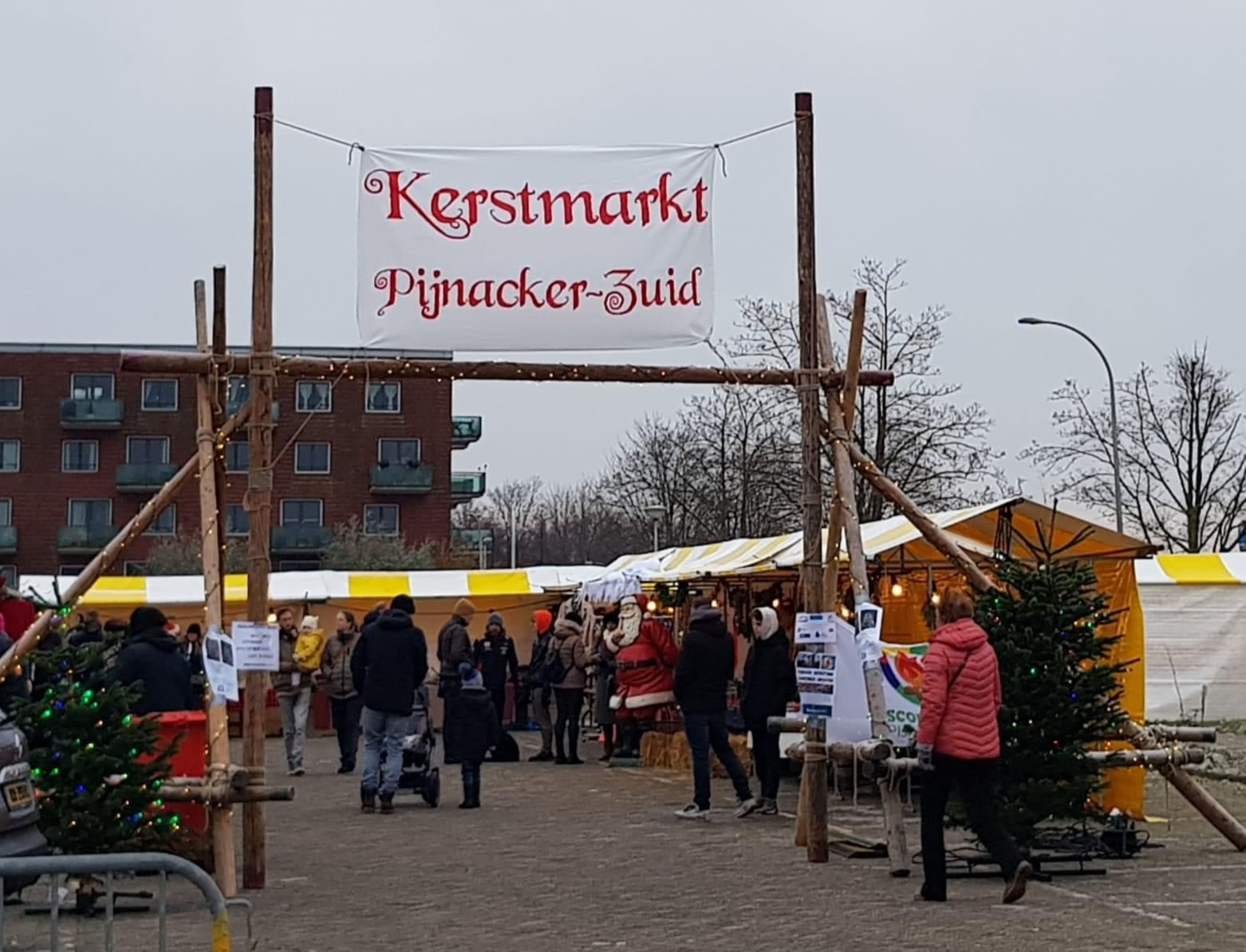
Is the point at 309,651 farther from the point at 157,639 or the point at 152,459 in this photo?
the point at 152,459

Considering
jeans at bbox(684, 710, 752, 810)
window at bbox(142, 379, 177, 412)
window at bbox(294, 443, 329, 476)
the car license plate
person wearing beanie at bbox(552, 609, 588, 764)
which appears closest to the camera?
the car license plate

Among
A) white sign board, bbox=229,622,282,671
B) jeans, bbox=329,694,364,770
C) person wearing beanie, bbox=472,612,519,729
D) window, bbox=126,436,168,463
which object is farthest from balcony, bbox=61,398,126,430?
white sign board, bbox=229,622,282,671

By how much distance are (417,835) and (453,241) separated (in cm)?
524

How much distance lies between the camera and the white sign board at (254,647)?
457 inches

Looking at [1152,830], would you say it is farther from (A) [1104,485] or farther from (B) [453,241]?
(A) [1104,485]

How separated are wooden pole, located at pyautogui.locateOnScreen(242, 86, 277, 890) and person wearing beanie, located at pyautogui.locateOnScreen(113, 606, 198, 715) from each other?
81 centimetres

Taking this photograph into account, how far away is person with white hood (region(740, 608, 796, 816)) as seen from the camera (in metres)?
16.3

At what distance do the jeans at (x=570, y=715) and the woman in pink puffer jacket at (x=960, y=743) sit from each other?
12226mm

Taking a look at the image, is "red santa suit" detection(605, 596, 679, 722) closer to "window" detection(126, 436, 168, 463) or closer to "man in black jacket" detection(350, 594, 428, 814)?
"man in black jacket" detection(350, 594, 428, 814)

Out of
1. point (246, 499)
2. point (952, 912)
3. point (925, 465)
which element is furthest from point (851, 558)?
point (925, 465)

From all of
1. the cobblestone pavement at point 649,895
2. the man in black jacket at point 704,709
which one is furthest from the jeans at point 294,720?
the man in black jacket at point 704,709

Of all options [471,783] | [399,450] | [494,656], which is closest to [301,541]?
[399,450]

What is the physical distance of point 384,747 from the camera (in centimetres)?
1669

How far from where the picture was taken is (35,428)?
7712 cm
